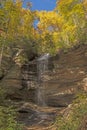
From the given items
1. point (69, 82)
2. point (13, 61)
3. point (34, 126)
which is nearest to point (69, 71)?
point (69, 82)

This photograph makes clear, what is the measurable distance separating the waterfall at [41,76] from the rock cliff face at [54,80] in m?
0.10

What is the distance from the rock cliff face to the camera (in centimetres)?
2362

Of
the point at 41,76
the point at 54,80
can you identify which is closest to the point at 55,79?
the point at 54,80

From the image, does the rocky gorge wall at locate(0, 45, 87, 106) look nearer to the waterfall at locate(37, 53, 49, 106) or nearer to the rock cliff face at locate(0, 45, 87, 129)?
the rock cliff face at locate(0, 45, 87, 129)

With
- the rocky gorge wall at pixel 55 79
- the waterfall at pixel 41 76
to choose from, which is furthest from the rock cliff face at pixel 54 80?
the waterfall at pixel 41 76

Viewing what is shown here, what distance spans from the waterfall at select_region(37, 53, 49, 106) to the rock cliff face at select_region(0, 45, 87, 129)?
10 centimetres

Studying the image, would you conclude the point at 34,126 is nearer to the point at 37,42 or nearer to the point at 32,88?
the point at 32,88

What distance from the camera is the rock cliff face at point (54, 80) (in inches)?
930

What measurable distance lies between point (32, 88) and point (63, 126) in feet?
48.6

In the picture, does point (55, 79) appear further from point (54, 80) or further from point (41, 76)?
point (41, 76)

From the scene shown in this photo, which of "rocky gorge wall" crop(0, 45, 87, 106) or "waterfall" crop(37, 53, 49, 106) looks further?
"waterfall" crop(37, 53, 49, 106)

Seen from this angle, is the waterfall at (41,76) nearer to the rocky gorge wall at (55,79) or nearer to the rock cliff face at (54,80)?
the rock cliff face at (54,80)

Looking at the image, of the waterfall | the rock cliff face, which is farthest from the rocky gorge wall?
the waterfall

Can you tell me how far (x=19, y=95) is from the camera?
24.8m
